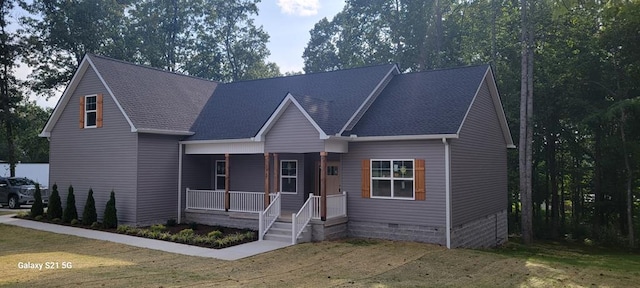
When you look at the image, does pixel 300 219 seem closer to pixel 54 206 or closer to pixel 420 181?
pixel 420 181

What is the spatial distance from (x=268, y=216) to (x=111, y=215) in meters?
6.12

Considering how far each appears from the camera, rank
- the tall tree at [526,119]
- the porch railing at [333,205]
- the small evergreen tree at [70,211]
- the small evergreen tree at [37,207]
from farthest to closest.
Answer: the tall tree at [526,119], the small evergreen tree at [37,207], the small evergreen tree at [70,211], the porch railing at [333,205]

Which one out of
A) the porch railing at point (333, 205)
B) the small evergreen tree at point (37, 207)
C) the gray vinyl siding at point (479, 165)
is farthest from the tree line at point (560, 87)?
the small evergreen tree at point (37, 207)

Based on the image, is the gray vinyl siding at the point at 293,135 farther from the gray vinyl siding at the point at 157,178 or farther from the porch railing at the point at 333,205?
the gray vinyl siding at the point at 157,178

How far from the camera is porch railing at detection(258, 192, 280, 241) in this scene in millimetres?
15086

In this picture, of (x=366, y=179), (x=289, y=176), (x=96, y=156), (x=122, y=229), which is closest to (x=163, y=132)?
(x=96, y=156)

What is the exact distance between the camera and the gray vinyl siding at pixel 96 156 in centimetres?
1741

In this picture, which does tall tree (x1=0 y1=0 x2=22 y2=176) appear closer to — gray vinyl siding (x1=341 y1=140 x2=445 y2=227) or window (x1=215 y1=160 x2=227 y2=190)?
window (x1=215 y1=160 x2=227 y2=190)

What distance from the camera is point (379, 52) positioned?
1414 inches

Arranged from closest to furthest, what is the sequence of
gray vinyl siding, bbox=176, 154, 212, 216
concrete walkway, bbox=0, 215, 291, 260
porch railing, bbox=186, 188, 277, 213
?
concrete walkway, bbox=0, 215, 291, 260
porch railing, bbox=186, 188, 277, 213
gray vinyl siding, bbox=176, 154, 212, 216

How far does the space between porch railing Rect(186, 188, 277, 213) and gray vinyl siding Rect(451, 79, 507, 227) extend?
6553 millimetres

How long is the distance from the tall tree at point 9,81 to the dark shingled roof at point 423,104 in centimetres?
2492

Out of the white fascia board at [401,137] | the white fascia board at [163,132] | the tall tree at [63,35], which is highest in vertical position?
the tall tree at [63,35]

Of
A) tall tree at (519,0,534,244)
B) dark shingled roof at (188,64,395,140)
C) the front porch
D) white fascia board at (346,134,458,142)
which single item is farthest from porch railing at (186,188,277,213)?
tall tree at (519,0,534,244)
